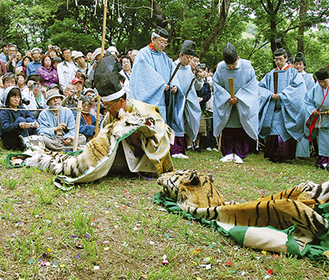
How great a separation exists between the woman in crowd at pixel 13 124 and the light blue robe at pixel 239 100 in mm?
3774

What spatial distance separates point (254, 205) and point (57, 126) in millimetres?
4711

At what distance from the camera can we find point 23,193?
9.98 feet

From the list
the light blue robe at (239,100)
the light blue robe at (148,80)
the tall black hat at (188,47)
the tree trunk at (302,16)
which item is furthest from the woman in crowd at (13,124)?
the tree trunk at (302,16)

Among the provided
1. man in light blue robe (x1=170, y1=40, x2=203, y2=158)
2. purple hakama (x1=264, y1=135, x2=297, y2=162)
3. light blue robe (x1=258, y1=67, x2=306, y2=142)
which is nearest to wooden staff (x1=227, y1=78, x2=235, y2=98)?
man in light blue robe (x1=170, y1=40, x2=203, y2=158)

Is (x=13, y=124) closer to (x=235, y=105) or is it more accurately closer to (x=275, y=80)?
(x=235, y=105)

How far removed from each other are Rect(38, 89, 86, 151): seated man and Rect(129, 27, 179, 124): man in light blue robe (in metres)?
1.51

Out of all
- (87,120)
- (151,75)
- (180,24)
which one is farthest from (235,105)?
(180,24)

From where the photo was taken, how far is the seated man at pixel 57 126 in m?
6.00

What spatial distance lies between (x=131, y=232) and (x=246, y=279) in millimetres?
898

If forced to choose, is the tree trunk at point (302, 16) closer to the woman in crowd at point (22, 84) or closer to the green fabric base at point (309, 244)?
the woman in crowd at point (22, 84)

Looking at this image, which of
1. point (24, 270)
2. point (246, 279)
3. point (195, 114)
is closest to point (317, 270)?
point (246, 279)

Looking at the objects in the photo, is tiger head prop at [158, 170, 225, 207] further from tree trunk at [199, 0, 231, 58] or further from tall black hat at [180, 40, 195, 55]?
tree trunk at [199, 0, 231, 58]

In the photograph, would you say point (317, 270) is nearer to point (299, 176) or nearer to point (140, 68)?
point (299, 176)

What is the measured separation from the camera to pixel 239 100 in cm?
659
